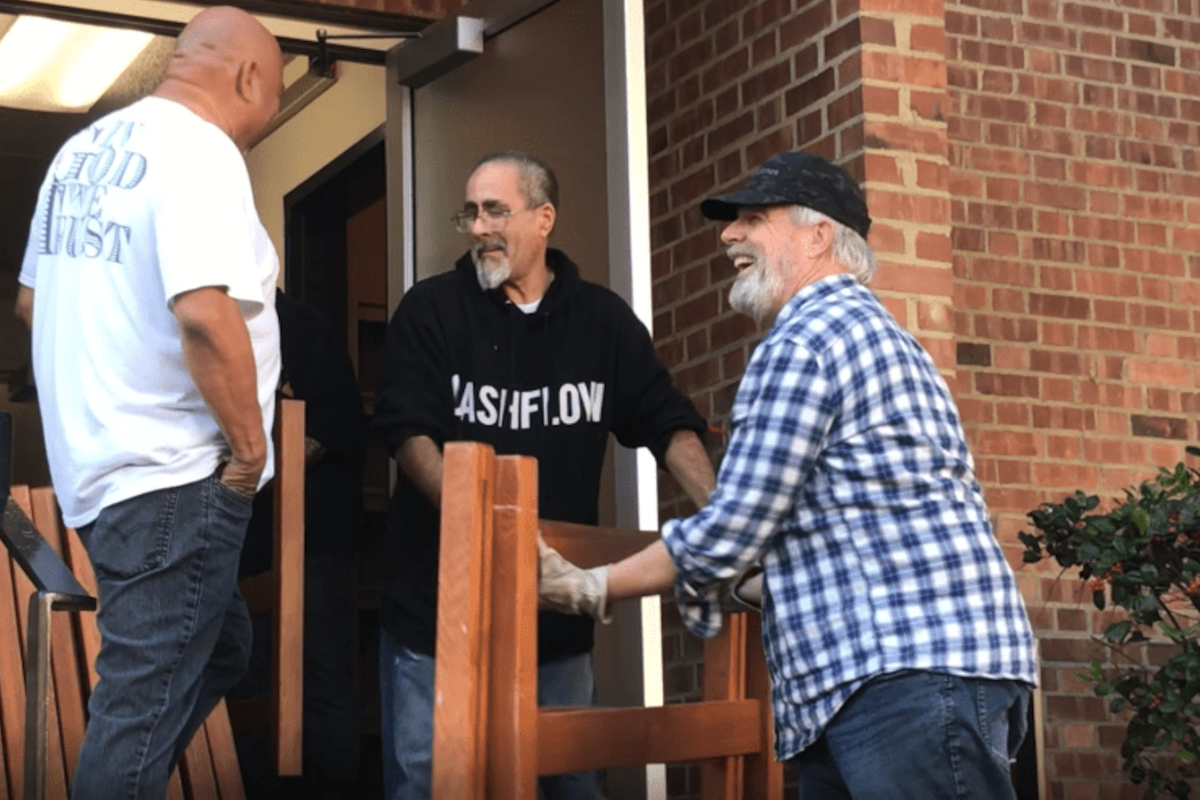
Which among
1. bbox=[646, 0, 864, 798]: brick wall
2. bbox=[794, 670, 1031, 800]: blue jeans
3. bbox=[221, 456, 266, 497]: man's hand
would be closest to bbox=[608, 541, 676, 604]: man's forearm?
bbox=[794, 670, 1031, 800]: blue jeans

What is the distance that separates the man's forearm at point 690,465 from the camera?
400 cm

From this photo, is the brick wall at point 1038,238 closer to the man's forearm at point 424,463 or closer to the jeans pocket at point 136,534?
the man's forearm at point 424,463

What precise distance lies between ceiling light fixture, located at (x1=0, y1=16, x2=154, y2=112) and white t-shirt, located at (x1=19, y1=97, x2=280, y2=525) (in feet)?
9.41

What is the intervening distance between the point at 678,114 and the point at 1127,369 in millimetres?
1713

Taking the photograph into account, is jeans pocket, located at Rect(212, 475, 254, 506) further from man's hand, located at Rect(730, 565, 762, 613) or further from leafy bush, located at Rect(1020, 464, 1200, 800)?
leafy bush, located at Rect(1020, 464, 1200, 800)

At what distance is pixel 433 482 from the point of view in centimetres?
372

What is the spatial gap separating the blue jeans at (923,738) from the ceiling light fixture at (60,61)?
4055 mm

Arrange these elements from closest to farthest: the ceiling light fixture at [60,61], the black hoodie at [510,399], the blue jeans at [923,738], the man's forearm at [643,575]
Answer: the blue jeans at [923,738]
the man's forearm at [643,575]
the black hoodie at [510,399]
the ceiling light fixture at [60,61]

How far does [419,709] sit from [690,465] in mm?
792

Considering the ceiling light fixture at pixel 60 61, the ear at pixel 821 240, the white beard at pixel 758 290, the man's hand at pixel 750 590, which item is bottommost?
the man's hand at pixel 750 590

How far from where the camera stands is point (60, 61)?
247 inches

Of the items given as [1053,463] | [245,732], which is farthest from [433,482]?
[1053,463]

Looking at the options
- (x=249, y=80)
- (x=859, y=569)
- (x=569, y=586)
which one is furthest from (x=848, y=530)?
(x=249, y=80)

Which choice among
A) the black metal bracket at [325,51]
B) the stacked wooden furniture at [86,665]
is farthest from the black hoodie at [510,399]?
the black metal bracket at [325,51]
